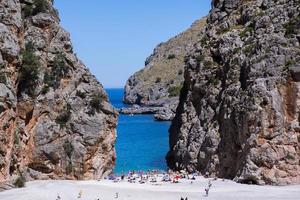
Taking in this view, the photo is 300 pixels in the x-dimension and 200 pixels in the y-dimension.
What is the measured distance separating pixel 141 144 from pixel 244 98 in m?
48.9

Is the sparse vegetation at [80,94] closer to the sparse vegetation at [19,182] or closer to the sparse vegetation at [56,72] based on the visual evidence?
the sparse vegetation at [56,72]

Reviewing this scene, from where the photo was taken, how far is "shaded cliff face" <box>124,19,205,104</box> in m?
173

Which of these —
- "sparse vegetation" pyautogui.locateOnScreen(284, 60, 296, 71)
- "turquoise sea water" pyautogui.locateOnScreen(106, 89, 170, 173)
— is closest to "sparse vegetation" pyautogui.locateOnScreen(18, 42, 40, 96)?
"sparse vegetation" pyautogui.locateOnScreen(284, 60, 296, 71)

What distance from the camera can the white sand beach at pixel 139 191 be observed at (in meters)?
42.2

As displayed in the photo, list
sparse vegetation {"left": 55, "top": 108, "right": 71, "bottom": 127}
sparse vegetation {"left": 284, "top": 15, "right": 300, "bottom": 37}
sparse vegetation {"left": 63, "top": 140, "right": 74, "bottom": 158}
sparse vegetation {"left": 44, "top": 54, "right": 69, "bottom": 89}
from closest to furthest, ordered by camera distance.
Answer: sparse vegetation {"left": 63, "top": 140, "right": 74, "bottom": 158}
sparse vegetation {"left": 55, "top": 108, "right": 71, "bottom": 127}
sparse vegetation {"left": 44, "top": 54, "right": 69, "bottom": 89}
sparse vegetation {"left": 284, "top": 15, "right": 300, "bottom": 37}

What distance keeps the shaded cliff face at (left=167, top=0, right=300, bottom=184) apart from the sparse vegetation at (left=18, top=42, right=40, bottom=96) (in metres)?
20.6

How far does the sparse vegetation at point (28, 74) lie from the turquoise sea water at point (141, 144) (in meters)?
25.3

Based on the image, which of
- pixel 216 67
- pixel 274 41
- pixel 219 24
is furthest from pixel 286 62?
pixel 219 24

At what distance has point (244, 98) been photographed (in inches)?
2103

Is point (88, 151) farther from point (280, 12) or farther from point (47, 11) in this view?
point (280, 12)

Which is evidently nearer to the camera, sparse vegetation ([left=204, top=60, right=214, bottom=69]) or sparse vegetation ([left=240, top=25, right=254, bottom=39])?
sparse vegetation ([left=240, top=25, right=254, bottom=39])

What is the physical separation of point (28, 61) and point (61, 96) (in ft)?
16.0

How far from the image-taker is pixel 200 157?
60219 millimetres

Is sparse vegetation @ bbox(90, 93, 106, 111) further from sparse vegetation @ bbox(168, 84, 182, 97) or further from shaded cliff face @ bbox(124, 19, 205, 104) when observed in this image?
shaded cliff face @ bbox(124, 19, 205, 104)
